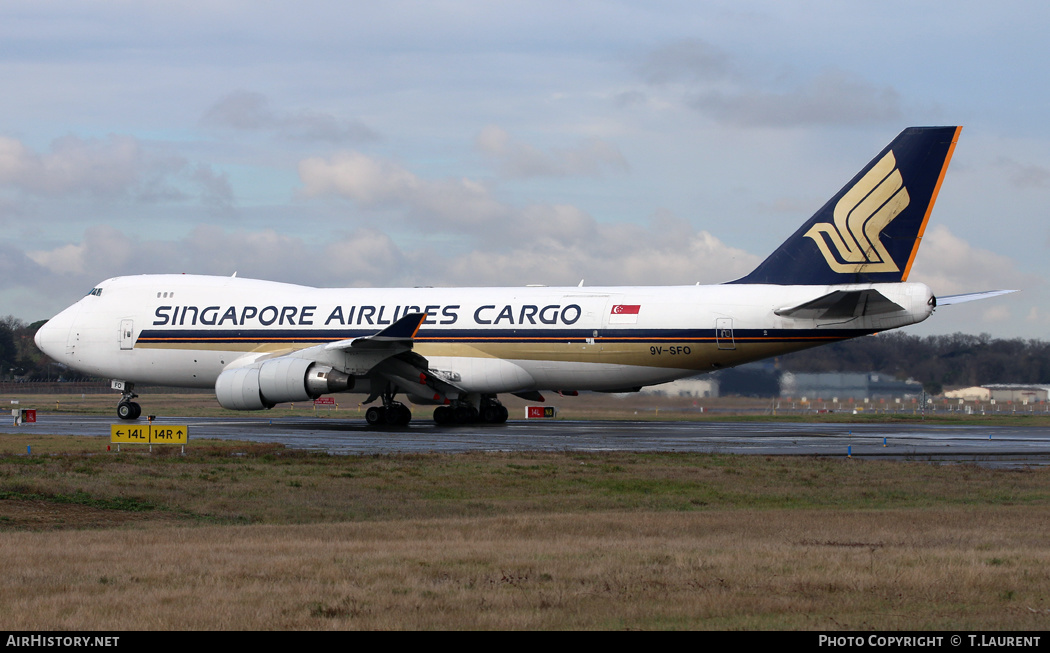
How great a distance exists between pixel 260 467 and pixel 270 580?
12.5 m

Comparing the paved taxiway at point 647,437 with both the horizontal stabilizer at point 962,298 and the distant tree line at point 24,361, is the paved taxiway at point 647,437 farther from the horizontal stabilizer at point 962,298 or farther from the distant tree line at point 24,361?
the distant tree line at point 24,361

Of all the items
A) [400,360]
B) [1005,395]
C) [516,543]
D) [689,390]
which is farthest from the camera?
[1005,395]

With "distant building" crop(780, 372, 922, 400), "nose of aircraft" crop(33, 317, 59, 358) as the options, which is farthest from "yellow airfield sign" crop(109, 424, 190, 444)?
"distant building" crop(780, 372, 922, 400)

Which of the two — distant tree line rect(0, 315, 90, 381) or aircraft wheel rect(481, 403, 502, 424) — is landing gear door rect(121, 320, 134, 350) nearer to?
aircraft wheel rect(481, 403, 502, 424)

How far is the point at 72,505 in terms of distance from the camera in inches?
640

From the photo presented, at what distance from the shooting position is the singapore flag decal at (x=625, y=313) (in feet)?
113

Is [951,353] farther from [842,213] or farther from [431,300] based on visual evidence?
[431,300]

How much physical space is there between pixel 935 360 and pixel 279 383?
1202 inches

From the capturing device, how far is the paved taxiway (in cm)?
2658

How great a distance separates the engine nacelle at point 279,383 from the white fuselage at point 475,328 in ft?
2.25

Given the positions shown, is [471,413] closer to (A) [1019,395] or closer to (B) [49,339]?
(B) [49,339]

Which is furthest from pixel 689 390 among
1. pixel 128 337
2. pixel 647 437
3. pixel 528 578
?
pixel 528 578

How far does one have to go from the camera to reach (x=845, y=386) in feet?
145
